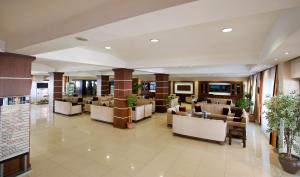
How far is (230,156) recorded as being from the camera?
187 inches

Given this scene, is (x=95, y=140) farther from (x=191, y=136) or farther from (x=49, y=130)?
(x=191, y=136)

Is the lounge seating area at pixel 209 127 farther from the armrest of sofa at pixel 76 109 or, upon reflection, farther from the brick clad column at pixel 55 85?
the brick clad column at pixel 55 85

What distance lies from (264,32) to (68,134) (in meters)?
7.24

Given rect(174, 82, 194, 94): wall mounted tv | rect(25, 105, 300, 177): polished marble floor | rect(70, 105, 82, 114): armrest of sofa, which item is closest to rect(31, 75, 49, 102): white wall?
rect(70, 105, 82, 114): armrest of sofa

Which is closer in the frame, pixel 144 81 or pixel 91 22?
pixel 91 22

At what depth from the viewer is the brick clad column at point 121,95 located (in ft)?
24.0

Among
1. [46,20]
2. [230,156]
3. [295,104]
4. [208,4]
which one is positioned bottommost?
[230,156]

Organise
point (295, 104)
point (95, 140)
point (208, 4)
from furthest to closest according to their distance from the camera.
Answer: point (95, 140) < point (295, 104) < point (208, 4)

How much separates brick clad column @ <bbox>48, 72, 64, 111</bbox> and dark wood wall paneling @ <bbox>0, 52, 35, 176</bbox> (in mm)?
7329

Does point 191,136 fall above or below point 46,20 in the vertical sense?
below

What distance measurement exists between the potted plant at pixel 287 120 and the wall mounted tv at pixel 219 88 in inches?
464

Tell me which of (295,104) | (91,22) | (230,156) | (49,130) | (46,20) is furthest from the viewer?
(49,130)

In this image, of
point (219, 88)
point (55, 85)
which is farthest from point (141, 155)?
point (219, 88)

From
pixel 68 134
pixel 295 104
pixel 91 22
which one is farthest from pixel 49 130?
pixel 295 104
